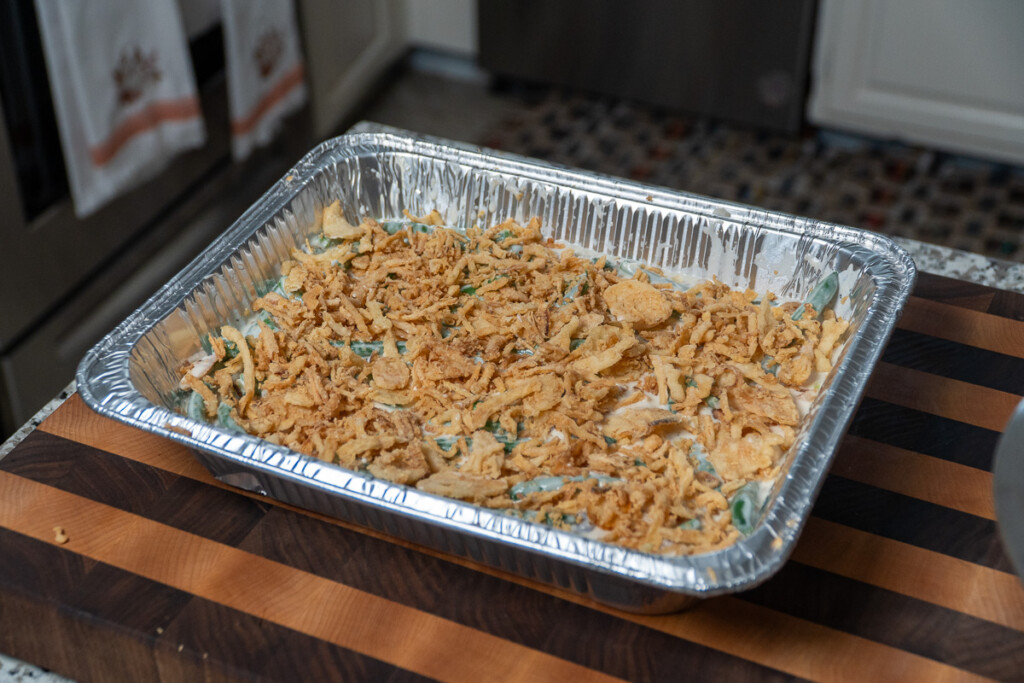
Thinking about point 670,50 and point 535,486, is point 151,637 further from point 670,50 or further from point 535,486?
point 670,50

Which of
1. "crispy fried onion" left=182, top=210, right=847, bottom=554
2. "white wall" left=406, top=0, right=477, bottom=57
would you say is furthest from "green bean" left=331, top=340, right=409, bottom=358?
"white wall" left=406, top=0, right=477, bottom=57

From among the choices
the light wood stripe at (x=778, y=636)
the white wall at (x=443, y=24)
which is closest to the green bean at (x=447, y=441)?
the light wood stripe at (x=778, y=636)

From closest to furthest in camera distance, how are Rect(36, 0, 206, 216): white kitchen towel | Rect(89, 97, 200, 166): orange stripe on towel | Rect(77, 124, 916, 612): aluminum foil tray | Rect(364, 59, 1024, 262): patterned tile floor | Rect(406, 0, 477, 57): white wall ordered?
1. Rect(77, 124, 916, 612): aluminum foil tray
2. Rect(36, 0, 206, 216): white kitchen towel
3. Rect(89, 97, 200, 166): orange stripe on towel
4. Rect(364, 59, 1024, 262): patterned tile floor
5. Rect(406, 0, 477, 57): white wall

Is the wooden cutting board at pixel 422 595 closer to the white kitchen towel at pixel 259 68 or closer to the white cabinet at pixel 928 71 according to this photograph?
the white kitchen towel at pixel 259 68

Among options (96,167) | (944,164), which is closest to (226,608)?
(96,167)

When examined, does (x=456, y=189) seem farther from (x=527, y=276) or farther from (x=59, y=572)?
(x=59, y=572)

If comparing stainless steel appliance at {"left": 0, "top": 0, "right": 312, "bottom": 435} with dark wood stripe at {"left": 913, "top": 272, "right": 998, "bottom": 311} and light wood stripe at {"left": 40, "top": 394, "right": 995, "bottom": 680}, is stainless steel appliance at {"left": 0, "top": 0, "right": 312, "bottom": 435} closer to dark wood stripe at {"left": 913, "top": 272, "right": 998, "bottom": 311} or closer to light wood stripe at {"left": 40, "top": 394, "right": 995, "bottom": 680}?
light wood stripe at {"left": 40, "top": 394, "right": 995, "bottom": 680}
